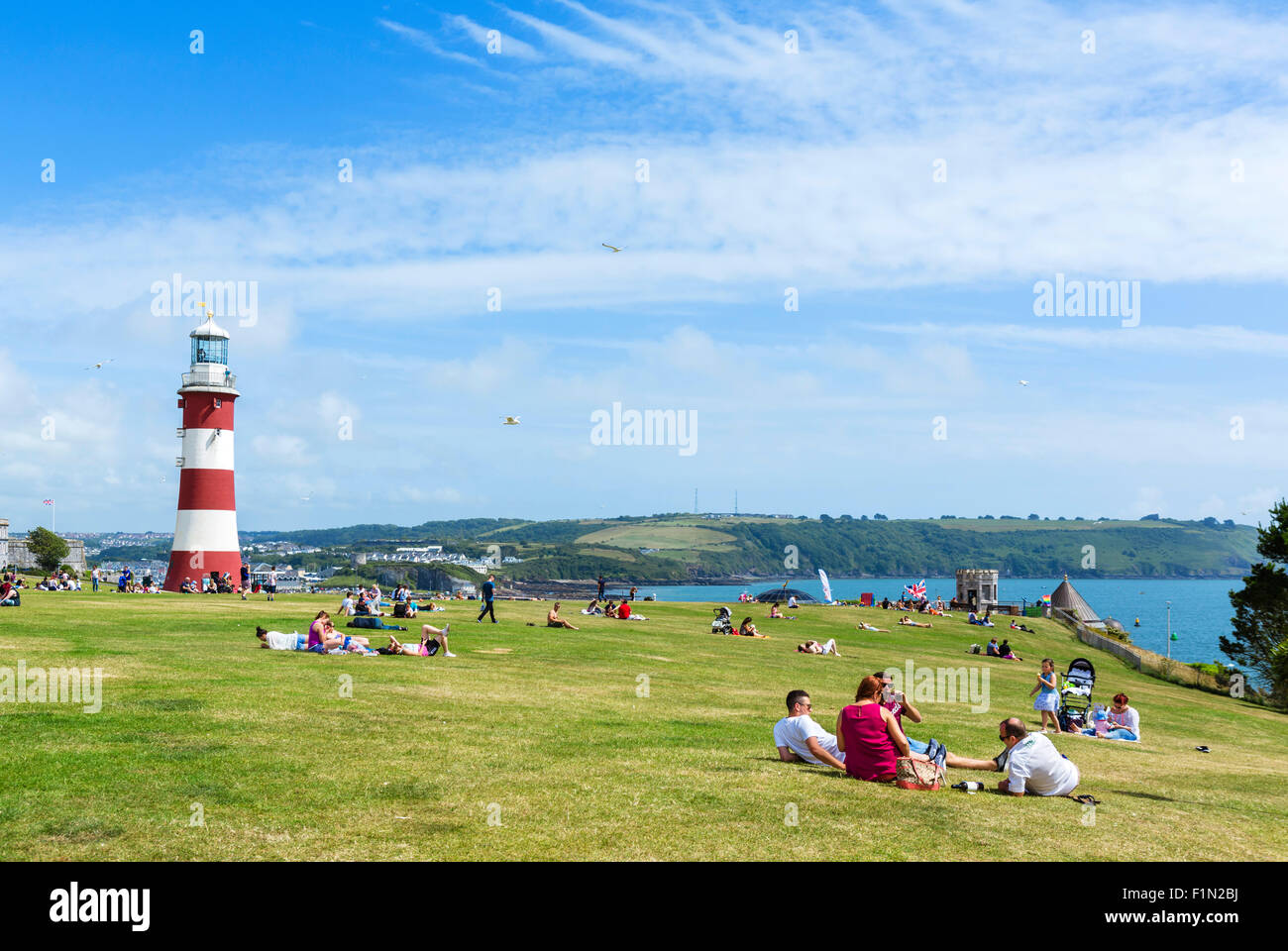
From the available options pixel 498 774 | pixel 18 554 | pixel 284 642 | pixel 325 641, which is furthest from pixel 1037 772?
pixel 18 554

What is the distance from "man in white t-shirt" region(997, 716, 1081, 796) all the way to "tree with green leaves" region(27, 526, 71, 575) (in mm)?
86481

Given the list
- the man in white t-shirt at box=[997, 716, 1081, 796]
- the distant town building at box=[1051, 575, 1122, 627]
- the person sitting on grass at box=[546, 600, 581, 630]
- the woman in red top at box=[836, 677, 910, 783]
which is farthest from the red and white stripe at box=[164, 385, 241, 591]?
the distant town building at box=[1051, 575, 1122, 627]

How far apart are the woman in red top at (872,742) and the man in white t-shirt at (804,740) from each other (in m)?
0.39

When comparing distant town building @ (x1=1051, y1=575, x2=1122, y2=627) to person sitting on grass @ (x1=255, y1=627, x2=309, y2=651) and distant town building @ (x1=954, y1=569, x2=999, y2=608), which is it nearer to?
distant town building @ (x1=954, y1=569, x2=999, y2=608)

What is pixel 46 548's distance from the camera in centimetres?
8275

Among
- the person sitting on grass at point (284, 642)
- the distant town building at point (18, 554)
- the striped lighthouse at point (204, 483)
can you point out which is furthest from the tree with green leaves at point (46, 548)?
the person sitting on grass at point (284, 642)

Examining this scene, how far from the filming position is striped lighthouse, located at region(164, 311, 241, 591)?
157 feet

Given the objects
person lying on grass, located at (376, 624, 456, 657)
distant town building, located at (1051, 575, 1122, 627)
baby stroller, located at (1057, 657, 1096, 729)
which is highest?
person lying on grass, located at (376, 624, 456, 657)

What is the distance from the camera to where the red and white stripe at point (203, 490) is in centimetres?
4778

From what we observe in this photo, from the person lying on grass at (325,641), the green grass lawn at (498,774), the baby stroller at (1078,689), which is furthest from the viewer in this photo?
the person lying on grass at (325,641)

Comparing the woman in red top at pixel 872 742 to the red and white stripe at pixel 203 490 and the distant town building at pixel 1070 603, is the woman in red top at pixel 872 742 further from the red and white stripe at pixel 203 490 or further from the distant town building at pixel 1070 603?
the distant town building at pixel 1070 603
